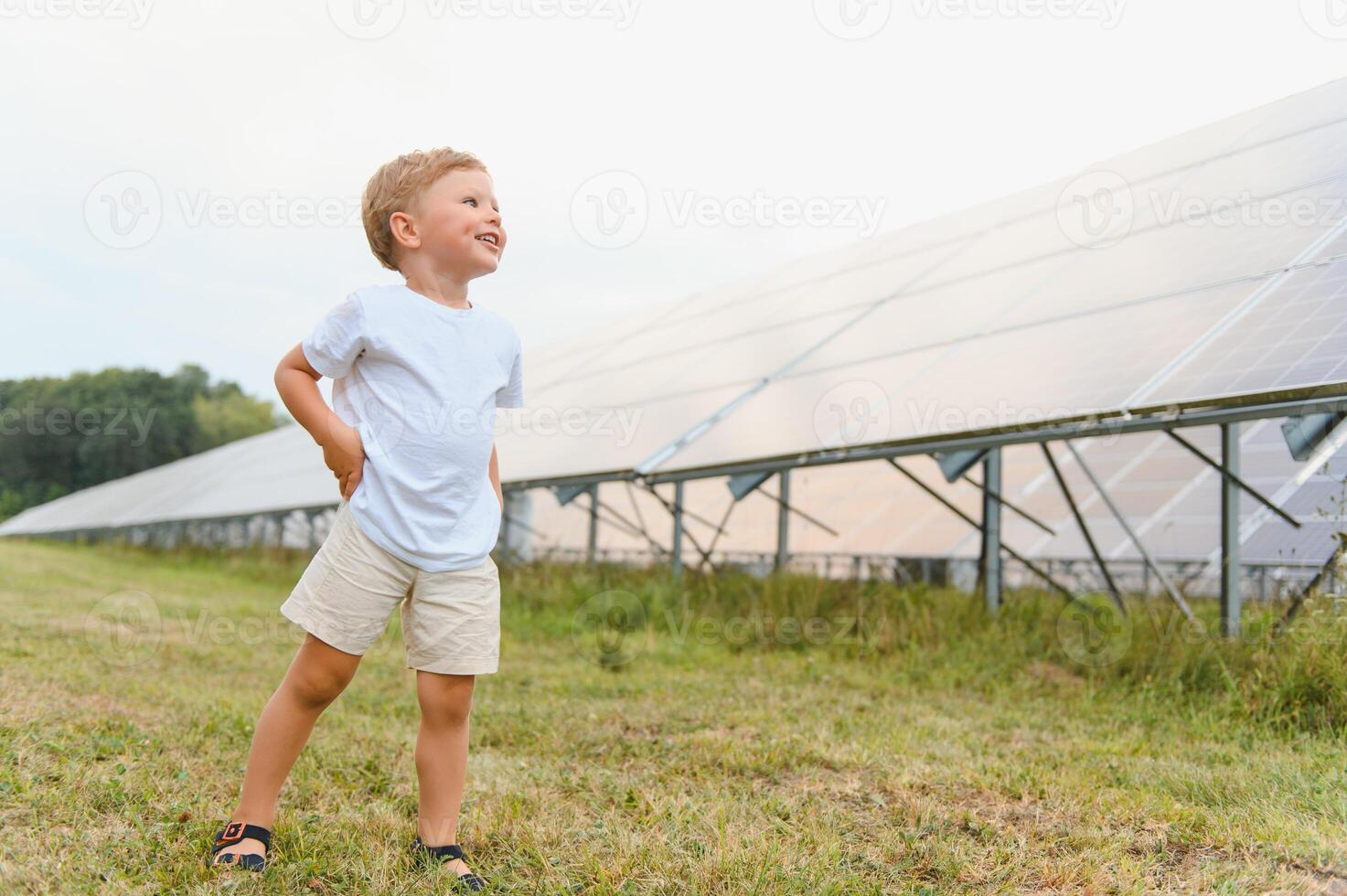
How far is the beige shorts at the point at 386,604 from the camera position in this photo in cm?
217

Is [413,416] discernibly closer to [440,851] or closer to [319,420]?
[319,420]

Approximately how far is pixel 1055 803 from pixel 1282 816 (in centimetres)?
55

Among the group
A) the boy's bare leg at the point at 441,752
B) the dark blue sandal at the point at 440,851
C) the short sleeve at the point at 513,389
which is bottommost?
the dark blue sandal at the point at 440,851

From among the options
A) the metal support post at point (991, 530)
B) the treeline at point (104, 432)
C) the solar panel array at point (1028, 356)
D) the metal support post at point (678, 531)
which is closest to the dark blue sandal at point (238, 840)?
the solar panel array at point (1028, 356)

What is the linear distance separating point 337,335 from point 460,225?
386mm

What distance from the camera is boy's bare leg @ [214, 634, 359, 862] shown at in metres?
2.19

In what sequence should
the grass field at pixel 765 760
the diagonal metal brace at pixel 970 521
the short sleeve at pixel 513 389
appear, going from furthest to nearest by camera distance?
the diagonal metal brace at pixel 970 521 → the short sleeve at pixel 513 389 → the grass field at pixel 765 760

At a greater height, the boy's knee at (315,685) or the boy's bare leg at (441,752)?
the boy's knee at (315,685)

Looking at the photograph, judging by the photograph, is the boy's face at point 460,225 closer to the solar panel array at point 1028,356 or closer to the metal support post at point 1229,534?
the solar panel array at point 1028,356

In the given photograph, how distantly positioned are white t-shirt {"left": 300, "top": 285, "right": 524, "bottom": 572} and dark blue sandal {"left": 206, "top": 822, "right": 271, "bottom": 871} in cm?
69

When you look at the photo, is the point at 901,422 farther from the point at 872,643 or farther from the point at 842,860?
the point at 842,860

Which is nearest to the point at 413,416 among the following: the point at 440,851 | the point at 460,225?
the point at 460,225

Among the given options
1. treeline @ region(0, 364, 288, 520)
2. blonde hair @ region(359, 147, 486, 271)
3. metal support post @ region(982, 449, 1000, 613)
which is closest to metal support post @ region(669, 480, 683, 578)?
metal support post @ region(982, 449, 1000, 613)

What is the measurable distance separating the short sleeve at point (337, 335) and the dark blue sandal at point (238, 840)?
105 centimetres
